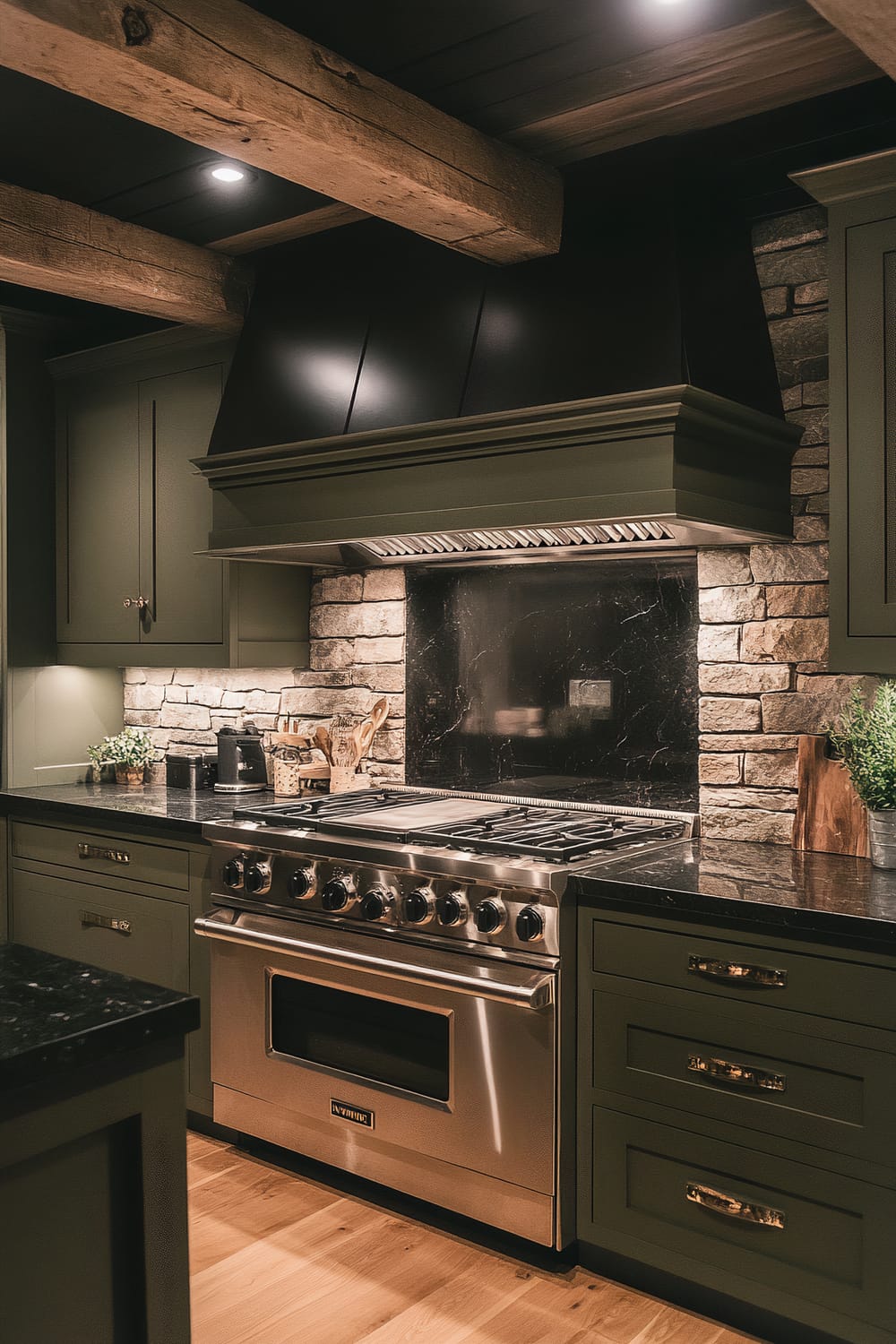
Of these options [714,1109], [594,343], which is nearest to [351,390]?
[594,343]

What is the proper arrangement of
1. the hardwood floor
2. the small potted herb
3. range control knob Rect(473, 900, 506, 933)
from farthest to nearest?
the small potted herb → range control knob Rect(473, 900, 506, 933) → the hardwood floor

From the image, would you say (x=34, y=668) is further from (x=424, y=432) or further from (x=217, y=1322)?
(x=217, y=1322)

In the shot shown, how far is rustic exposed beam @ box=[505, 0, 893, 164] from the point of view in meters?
2.28

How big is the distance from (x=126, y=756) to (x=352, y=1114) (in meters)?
1.94

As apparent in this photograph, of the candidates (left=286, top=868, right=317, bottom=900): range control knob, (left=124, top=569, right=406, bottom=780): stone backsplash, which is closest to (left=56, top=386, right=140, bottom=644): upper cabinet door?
(left=124, top=569, right=406, bottom=780): stone backsplash

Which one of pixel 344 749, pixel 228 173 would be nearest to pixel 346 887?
pixel 344 749

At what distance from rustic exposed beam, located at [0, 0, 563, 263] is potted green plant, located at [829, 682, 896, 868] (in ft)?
4.70

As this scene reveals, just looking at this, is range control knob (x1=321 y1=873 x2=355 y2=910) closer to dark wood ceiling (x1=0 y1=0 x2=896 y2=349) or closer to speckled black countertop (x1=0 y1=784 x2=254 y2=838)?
speckled black countertop (x1=0 y1=784 x2=254 y2=838)

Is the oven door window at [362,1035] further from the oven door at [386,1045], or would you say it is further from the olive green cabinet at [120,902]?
the olive green cabinet at [120,902]

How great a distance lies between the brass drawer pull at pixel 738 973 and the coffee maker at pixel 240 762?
1.98 m

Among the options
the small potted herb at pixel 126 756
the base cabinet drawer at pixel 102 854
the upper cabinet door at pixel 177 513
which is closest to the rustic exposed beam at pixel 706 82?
the upper cabinet door at pixel 177 513

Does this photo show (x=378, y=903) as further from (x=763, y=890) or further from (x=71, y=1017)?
(x=71, y=1017)

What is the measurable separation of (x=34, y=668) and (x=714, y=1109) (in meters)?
3.09

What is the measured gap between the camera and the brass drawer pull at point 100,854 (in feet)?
11.8
